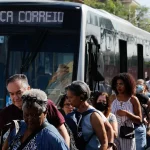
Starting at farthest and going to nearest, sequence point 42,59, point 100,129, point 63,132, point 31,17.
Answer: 1. point 31,17
2. point 42,59
3. point 100,129
4. point 63,132

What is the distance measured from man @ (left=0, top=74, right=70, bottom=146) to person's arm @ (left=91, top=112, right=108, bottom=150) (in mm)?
655

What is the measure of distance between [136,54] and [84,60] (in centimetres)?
606

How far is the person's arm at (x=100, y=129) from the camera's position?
19.6 ft

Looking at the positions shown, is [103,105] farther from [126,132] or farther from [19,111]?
[19,111]

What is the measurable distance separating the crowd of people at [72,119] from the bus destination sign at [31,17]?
188 cm

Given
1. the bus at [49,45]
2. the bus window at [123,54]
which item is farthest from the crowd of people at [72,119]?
the bus window at [123,54]

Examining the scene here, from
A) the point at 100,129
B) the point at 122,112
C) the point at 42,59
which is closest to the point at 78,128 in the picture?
the point at 100,129

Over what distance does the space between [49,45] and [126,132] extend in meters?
2.20

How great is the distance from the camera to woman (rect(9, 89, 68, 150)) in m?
4.37

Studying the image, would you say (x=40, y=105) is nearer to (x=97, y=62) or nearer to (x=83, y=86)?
(x=83, y=86)

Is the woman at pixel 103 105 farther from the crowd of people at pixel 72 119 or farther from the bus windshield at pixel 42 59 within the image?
the bus windshield at pixel 42 59

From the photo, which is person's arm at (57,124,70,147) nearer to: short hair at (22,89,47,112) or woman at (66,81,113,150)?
woman at (66,81,113,150)

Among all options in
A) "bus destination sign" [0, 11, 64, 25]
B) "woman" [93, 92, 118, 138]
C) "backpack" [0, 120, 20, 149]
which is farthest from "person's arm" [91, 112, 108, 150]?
"bus destination sign" [0, 11, 64, 25]

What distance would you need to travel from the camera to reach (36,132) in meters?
4.41
